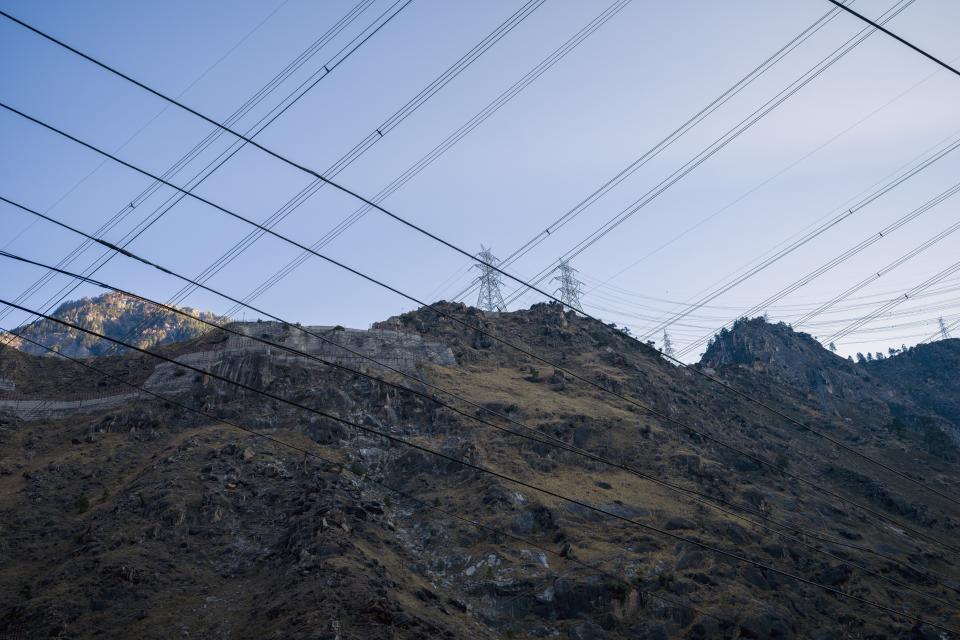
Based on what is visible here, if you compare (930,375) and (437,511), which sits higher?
(930,375)

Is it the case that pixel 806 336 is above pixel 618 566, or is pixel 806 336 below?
above

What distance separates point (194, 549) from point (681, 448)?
45517 mm

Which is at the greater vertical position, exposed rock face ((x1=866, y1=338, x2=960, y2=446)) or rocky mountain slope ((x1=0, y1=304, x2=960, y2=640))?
exposed rock face ((x1=866, y1=338, x2=960, y2=446))

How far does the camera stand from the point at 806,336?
15025cm

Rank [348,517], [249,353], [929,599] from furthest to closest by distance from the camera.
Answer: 1. [249,353]
2. [929,599]
3. [348,517]

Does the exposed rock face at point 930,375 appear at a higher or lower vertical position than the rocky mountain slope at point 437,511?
higher

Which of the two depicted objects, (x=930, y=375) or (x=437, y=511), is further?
(x=930, y=375)

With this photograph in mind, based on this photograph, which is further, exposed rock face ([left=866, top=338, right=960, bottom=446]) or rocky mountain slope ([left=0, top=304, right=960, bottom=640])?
exposed rock face ([left=866, top=338, right=960, bottom=446])

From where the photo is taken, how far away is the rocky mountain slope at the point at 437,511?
44.7 m

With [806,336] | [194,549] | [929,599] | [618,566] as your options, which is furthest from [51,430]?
[806,336]

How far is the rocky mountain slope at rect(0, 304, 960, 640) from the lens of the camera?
44719mm

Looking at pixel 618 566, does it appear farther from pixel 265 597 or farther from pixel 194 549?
pixel 194 549

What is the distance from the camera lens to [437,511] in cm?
5803

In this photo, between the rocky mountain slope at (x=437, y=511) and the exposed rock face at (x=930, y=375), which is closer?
the rocky mountain slope at (x=437, y=511)
